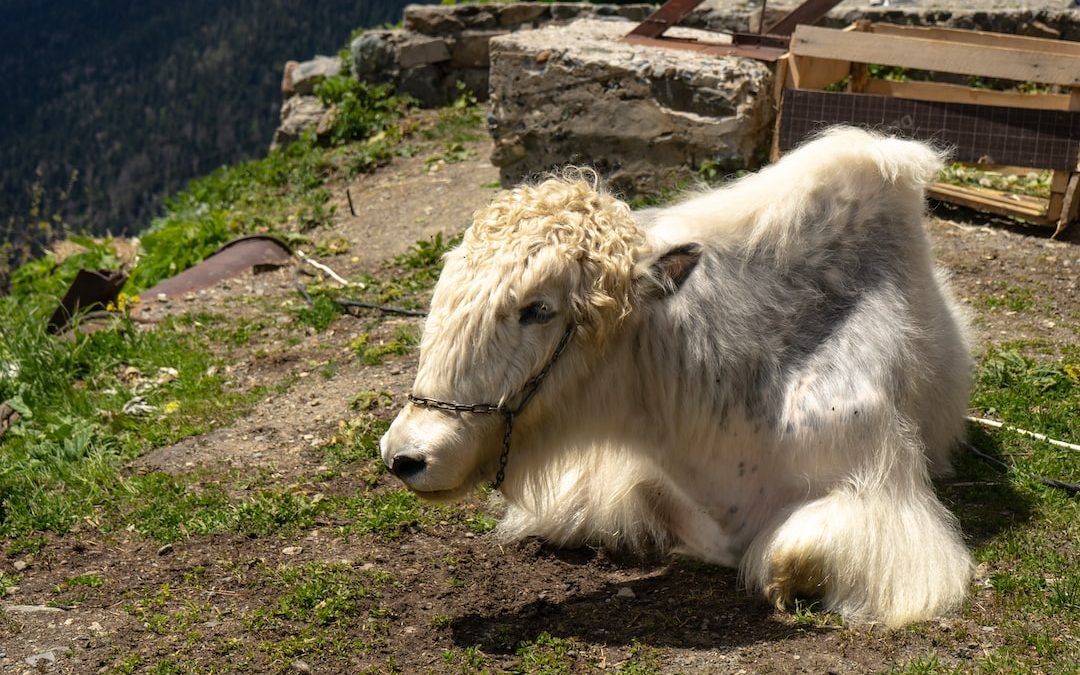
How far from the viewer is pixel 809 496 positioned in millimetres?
4188

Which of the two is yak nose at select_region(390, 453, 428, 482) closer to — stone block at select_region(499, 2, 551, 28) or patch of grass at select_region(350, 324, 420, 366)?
→ patch of grass at select_region(350, 324, 420, 366)

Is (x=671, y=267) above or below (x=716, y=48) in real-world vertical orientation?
below

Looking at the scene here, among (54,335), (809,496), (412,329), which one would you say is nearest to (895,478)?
(809,496)

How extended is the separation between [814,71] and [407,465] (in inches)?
246

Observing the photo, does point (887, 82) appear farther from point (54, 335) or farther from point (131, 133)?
point (131, 133)

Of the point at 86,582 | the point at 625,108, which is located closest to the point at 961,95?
the point at 625,108

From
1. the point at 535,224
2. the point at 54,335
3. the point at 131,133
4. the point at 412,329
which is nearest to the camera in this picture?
the point at 535,224

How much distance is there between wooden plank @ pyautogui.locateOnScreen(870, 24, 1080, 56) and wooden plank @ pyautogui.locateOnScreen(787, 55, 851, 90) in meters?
0.43

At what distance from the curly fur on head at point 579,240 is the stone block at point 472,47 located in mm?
9388

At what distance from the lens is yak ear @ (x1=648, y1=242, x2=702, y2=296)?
4.00 m

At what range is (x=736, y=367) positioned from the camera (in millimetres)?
4113

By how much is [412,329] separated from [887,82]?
15.8 ft

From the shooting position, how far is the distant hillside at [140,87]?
66.4 feet

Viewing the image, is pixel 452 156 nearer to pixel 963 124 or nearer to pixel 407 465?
pixel 963 124
